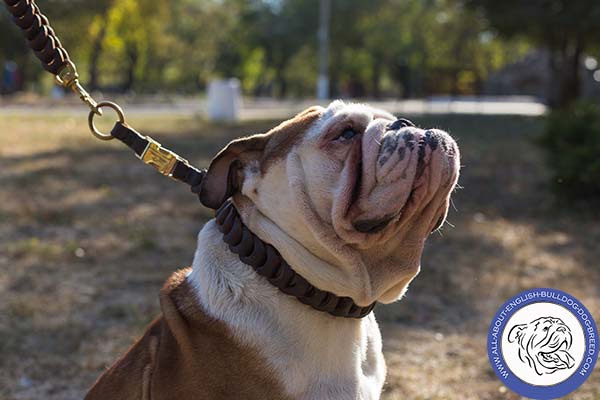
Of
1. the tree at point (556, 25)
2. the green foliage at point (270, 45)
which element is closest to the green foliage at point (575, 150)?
the tree at point (556, 25)

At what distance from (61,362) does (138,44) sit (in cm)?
4870

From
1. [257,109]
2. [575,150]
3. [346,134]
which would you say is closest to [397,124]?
[346,134]

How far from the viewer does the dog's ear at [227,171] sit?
9.68ft

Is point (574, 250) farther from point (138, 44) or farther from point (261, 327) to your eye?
point (138, 44)

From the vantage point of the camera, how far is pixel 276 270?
2.76m

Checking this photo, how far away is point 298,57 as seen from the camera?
5662 cm

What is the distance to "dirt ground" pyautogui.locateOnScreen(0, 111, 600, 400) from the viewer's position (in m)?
4.69

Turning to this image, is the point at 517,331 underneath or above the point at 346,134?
underneath

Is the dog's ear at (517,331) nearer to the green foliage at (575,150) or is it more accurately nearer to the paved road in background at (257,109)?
the green foliage at (575,150)

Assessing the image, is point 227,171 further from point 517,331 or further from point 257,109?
point 257,109

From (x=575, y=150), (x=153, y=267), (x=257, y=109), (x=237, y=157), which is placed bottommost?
(x=257, y=109)

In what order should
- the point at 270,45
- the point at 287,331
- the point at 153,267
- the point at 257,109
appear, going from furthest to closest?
the point at 270,45 → the point at 257,109 → the point at 153,267 → the point at 287,331

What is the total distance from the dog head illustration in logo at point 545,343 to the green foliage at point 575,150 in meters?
5.76

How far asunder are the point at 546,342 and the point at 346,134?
1.21 meters
